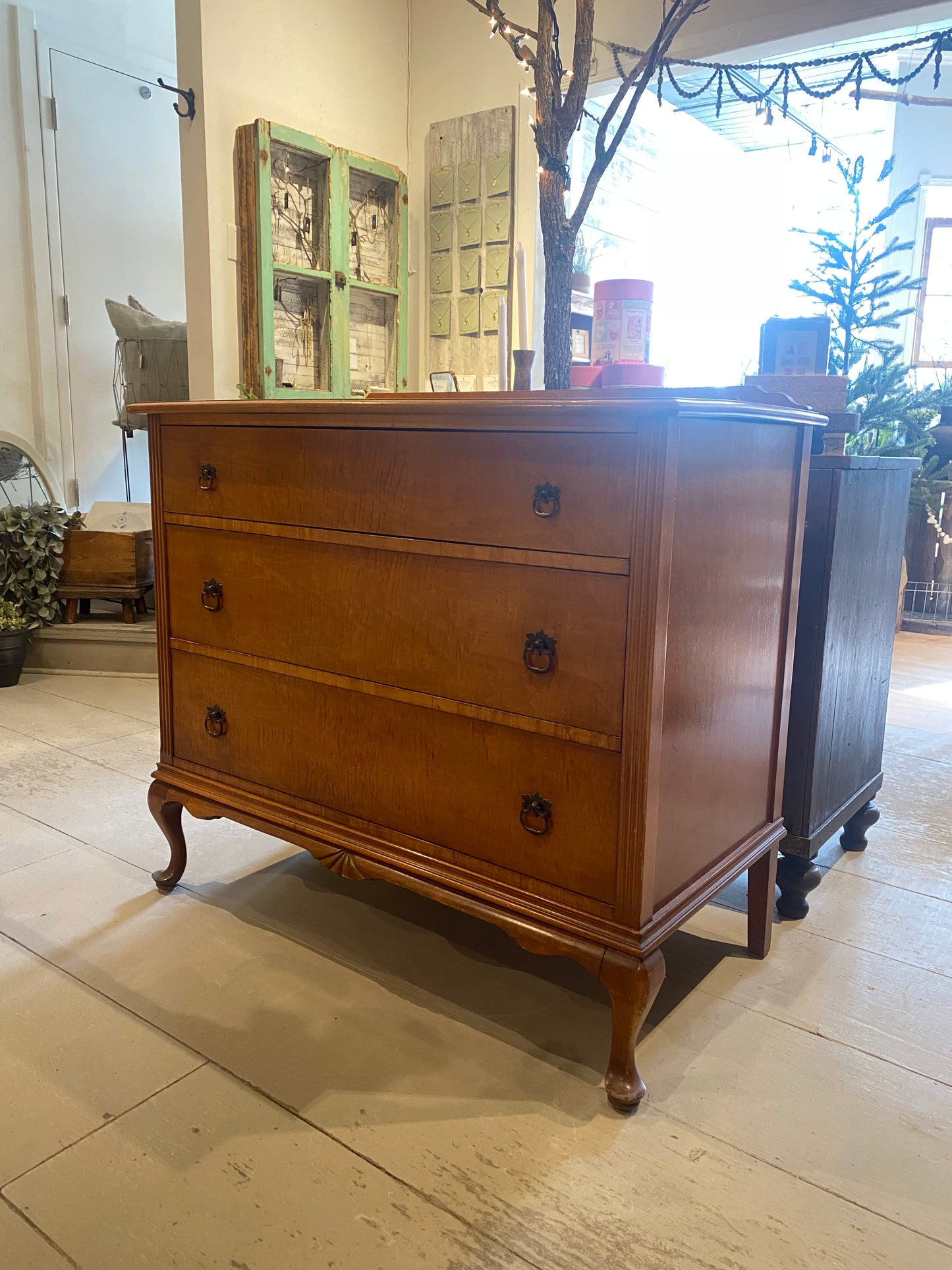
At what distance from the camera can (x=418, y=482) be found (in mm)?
1338

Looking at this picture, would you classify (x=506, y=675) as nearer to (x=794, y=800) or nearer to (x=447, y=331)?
(x=794, y=800)

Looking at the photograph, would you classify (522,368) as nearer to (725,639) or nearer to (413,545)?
(413,545)

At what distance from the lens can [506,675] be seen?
128cm

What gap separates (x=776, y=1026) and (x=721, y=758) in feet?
1.38

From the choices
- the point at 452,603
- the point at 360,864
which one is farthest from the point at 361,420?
the point at 360,864

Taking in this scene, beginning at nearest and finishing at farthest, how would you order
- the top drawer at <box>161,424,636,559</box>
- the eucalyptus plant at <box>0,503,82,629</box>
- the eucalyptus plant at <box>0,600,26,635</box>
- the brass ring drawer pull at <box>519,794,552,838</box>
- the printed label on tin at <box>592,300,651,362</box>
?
the top drawer at <box>161,424,636,559</box>
the brass ring drawer pull at <box>519,794,552,838</box>
the printed label on tin at <box>592,300,651,362</box>
the eucalyptus plant at <box>0,600,26,635</box>
the eucalyptus plant at <box>0,503,82,629</box>

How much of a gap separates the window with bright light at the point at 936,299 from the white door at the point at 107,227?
538 centimetres

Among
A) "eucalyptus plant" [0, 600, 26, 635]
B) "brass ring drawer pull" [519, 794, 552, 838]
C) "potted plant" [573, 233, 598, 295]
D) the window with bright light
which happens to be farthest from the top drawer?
the window with bright light

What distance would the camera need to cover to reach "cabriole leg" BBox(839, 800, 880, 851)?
6.93 feet

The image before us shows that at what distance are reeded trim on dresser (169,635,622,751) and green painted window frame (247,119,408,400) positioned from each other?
128 cm

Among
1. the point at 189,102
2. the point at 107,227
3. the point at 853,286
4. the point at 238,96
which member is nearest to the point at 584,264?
the point at 853,286

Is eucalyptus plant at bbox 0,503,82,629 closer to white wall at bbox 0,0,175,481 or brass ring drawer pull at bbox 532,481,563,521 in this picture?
white wall at bbox 0,0,175,481

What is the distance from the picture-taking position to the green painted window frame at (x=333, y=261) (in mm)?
2861

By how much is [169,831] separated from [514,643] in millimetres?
962
